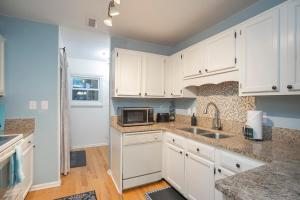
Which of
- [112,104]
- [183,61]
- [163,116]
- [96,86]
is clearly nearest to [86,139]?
[96,86]

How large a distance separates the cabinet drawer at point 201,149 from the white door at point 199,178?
5cm

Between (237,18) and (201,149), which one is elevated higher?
(237,18)

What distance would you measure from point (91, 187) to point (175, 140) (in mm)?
1478

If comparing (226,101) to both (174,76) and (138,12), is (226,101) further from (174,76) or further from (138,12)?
(138,12)

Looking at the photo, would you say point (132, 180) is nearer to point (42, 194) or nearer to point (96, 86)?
point (42, 194)

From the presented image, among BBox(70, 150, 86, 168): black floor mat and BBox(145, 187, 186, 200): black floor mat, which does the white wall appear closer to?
BBox(70, 150, 86, 168): black floor mat

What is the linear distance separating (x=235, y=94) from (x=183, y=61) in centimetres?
95

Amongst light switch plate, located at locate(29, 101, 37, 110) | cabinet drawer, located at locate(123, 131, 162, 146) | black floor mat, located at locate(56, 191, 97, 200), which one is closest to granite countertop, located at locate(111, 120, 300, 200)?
cabinet drawer, located at locate(123, 131, 162, 146)

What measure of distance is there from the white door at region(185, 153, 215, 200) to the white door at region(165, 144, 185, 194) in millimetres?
122

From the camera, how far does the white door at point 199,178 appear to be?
163cm

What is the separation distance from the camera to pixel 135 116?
8.37 ft

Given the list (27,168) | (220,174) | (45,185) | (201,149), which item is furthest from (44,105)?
(220,174)

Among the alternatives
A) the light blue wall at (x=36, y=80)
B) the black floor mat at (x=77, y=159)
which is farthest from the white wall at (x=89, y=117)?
the light blue wall at (x=36, y=80)

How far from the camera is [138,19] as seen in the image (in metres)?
2.24
